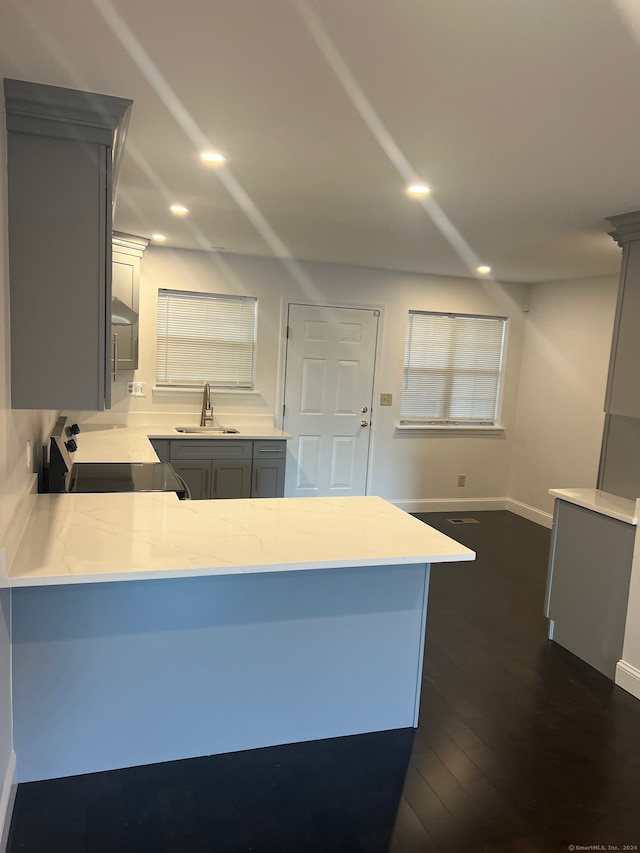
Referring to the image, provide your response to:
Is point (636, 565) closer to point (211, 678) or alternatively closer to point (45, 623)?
point (211, 678)

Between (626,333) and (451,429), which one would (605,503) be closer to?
(626,333)

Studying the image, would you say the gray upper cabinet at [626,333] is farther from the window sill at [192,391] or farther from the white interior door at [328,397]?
the window sill at [192,391]

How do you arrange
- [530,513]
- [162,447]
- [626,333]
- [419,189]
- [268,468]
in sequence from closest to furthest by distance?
[419,189] < [626,333] < [162,447] < [268,468] < [530,513]

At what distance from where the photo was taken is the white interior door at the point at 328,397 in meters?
5.62

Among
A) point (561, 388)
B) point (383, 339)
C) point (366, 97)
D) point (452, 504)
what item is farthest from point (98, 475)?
point (561, 388)

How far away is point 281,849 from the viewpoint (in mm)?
1865

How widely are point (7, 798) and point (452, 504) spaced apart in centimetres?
498

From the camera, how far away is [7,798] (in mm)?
1874

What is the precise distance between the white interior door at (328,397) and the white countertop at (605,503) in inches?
104

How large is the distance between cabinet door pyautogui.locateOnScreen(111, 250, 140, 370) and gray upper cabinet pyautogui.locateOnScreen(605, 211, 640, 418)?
3174 mm

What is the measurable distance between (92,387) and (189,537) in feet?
2.09

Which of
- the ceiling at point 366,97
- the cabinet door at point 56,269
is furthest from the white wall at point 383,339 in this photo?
the cabinet door at point 56,269

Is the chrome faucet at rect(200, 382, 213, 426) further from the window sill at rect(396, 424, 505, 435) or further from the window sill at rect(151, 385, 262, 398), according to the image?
the window sill at rect(396, 424, 505, 435)

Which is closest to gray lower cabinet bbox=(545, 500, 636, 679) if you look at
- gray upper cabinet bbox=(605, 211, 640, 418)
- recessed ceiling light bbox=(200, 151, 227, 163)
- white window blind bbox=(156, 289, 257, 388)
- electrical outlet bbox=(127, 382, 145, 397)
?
gray upper cabinet bbox=(605, 211, 640, 418)
